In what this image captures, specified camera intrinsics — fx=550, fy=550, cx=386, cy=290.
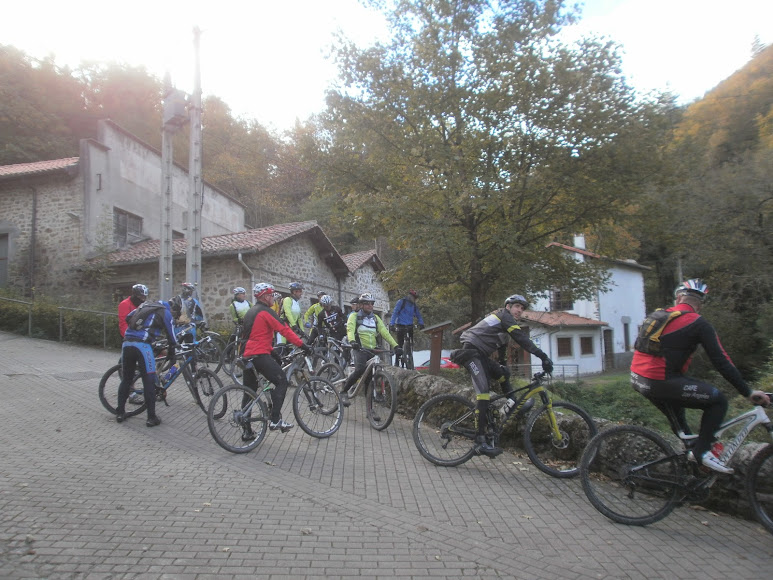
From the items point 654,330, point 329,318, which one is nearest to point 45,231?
point 329,318

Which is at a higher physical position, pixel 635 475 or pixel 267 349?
pixel 267 349

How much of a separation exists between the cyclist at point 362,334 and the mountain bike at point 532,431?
75.9 inches

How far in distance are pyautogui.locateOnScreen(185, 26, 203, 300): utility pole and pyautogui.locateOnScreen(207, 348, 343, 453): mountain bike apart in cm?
524

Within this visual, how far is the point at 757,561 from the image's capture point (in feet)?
12.2

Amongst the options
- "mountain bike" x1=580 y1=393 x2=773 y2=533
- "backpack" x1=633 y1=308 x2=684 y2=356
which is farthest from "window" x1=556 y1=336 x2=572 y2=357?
"backpack" x1=633 y1=308 x2=684 y2=356

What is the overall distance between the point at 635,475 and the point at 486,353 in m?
1.84

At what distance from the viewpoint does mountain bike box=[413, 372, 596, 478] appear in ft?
18.2

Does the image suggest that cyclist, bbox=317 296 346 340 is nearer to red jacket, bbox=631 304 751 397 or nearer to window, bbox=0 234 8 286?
red jacket, bbox=631 304 751 397

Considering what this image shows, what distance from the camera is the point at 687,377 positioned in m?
4.23

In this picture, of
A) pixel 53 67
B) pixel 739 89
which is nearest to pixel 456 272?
pixel 739 89

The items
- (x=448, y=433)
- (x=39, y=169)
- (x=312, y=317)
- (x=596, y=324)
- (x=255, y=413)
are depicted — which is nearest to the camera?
(x=448, y=433)

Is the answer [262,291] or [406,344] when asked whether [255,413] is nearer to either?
[262,291]

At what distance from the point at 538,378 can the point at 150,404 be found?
15.5 ft

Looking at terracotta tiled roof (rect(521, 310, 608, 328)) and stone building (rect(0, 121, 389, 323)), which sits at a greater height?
Result: stone building (rect(0, 121, 389, 323))
